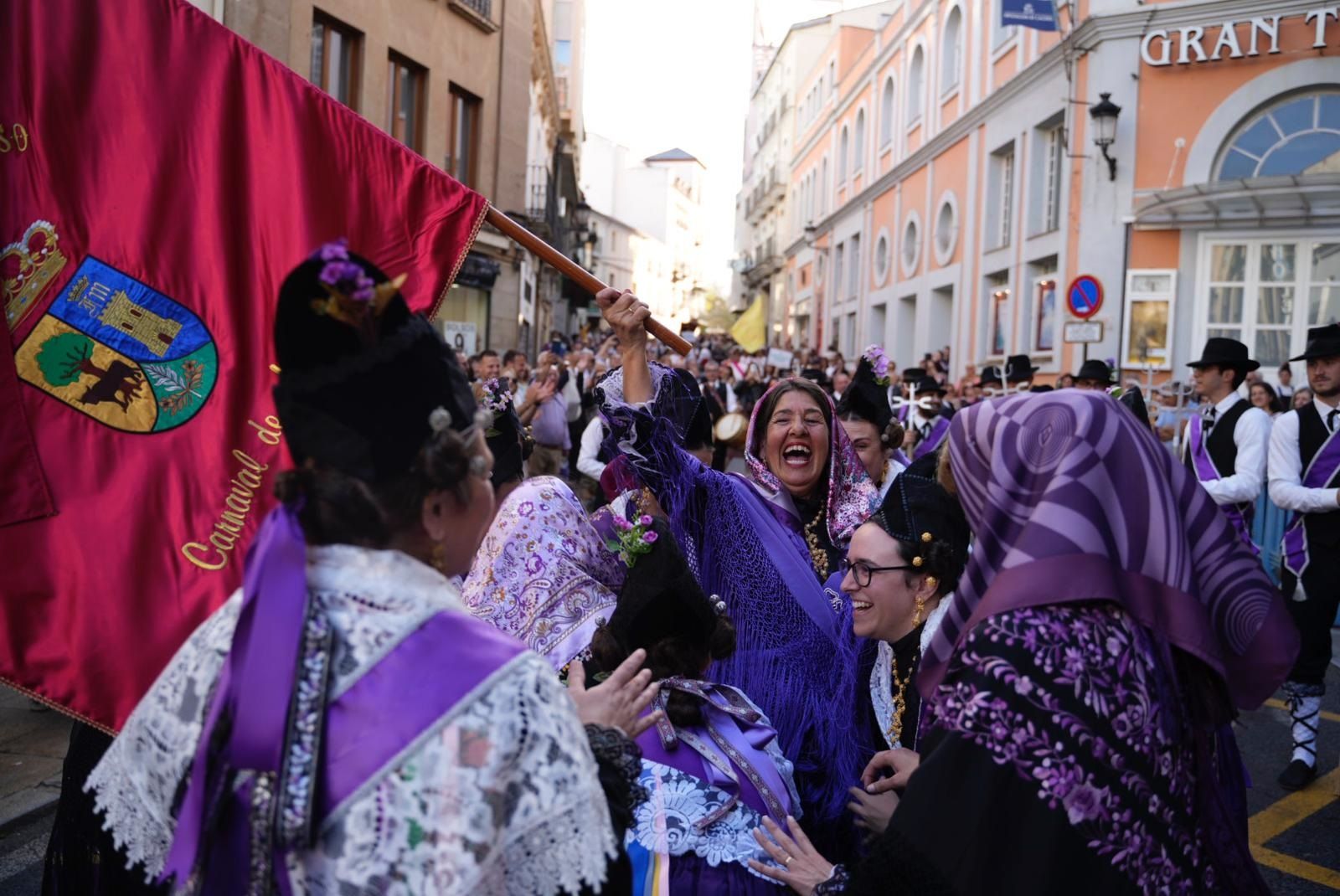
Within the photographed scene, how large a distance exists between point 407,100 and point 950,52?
13.6 meters

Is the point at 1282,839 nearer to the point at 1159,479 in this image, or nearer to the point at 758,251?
the point at 1159,479

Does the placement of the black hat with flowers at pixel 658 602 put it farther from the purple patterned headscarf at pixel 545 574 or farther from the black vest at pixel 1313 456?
the black vest at pixel 1313 456

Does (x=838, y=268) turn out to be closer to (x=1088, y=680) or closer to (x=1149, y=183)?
(x=1149, y=183)

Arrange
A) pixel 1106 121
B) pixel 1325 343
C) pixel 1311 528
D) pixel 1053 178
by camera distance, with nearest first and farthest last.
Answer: pixel 1311 528
pixel 1325 343
pixel 1106 121
pixel 1053 178

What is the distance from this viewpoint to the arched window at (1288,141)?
1535cm

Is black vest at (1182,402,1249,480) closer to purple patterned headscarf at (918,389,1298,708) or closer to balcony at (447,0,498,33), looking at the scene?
purple patterned headscarf at (918,389,1298,708)

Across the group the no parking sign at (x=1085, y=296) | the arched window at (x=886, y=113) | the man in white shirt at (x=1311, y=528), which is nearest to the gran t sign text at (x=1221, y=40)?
the no parking sign at (x=1085, y=296)

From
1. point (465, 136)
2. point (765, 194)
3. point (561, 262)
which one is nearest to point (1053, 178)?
point (465, 136)

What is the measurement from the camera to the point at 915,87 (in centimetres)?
2873

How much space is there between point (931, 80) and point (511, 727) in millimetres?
27221

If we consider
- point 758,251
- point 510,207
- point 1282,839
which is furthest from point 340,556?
point 758,251

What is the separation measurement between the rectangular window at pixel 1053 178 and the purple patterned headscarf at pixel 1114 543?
1769 centimetres

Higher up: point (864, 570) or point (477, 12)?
point (477, 12)

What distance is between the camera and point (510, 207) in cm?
2055
